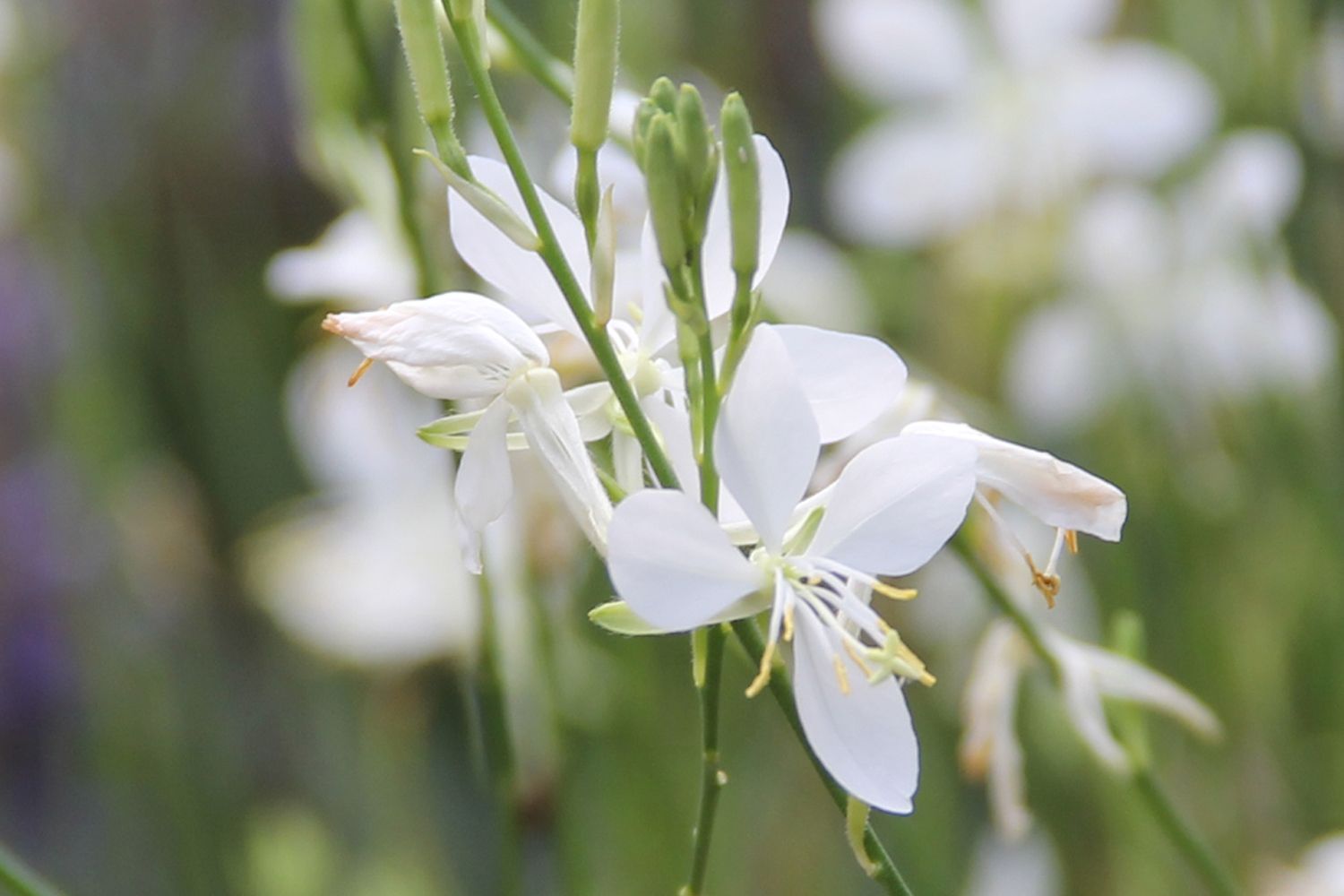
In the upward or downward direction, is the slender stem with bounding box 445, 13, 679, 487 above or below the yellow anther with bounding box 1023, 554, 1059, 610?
above

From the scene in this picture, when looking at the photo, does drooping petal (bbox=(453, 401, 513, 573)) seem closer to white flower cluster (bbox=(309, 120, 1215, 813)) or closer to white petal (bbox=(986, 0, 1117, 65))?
white flower cluster (bbox=(309, 120, 1215, 813))

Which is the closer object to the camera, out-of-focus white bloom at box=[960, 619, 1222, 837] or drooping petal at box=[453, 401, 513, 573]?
drooping petal at box=[453, 401, 513, 573]

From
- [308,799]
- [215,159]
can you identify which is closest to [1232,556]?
[308,799]

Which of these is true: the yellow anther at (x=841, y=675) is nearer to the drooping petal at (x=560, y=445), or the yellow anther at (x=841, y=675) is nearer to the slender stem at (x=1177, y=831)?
the drooping petal at (x=560, y=445)

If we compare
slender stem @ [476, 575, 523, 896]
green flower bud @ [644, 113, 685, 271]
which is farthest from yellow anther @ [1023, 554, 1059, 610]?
slender stem @ [476, 575, 523, 896]

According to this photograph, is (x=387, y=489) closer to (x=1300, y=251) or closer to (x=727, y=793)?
(x=727, y=793)

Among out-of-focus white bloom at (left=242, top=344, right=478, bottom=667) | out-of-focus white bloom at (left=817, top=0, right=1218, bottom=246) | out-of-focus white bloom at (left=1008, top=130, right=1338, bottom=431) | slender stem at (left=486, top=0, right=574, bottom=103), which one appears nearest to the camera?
slender stem at (left=486, top=0, right=574, bottom=103)

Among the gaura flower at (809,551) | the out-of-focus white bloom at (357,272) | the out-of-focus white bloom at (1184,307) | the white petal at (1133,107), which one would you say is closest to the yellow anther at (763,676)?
the gaura flower at (809,551)
